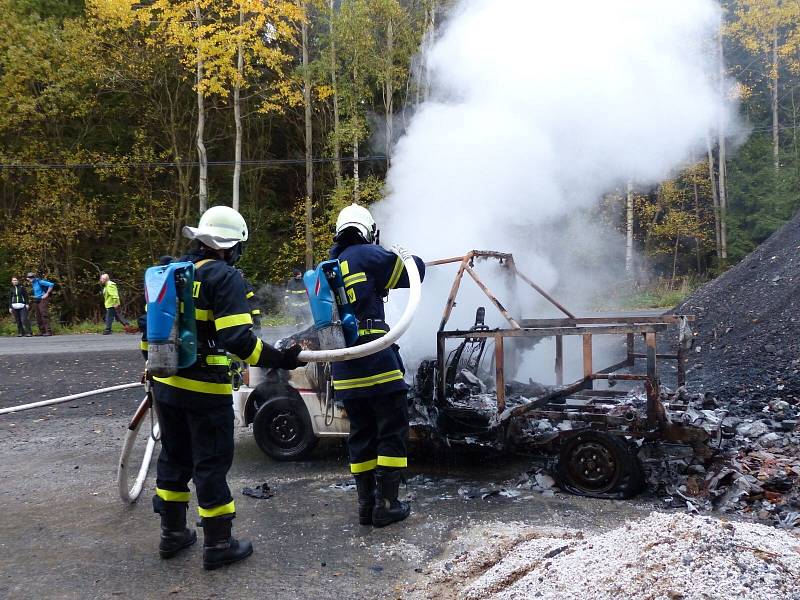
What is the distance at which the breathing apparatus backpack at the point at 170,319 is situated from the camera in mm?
3312

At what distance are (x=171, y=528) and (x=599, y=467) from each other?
276 cm

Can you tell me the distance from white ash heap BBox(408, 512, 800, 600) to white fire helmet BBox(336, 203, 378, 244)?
2.12 m

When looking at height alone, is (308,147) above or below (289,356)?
above

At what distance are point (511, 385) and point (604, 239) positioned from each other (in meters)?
16.9

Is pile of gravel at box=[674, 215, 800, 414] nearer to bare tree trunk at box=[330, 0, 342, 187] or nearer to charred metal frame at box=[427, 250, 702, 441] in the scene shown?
charred metal frame at box=[427, 250, 702, 441]

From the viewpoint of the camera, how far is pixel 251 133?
77.2 ft

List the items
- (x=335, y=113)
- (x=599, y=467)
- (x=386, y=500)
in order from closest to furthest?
(x=386, y=500) → (x=599, y=467) → (x=335, y=113)

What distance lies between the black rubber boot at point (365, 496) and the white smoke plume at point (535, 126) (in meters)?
3.73

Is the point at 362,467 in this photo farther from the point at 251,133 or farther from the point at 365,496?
the point at 251,133

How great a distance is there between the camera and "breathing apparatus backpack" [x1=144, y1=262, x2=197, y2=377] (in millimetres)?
3312

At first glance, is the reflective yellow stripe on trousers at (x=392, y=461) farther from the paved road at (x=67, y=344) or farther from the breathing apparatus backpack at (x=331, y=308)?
the paved road at (x=67, y=344)

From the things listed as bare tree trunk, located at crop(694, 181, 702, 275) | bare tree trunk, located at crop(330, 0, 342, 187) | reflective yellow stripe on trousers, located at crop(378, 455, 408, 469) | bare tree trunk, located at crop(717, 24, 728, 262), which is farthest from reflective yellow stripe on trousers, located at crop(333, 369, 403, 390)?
bare tree trunk, located at crop(694, 181, 702, 275)

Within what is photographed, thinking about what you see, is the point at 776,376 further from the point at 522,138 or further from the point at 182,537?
the point at 182,537

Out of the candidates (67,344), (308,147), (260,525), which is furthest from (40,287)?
(260,525)
